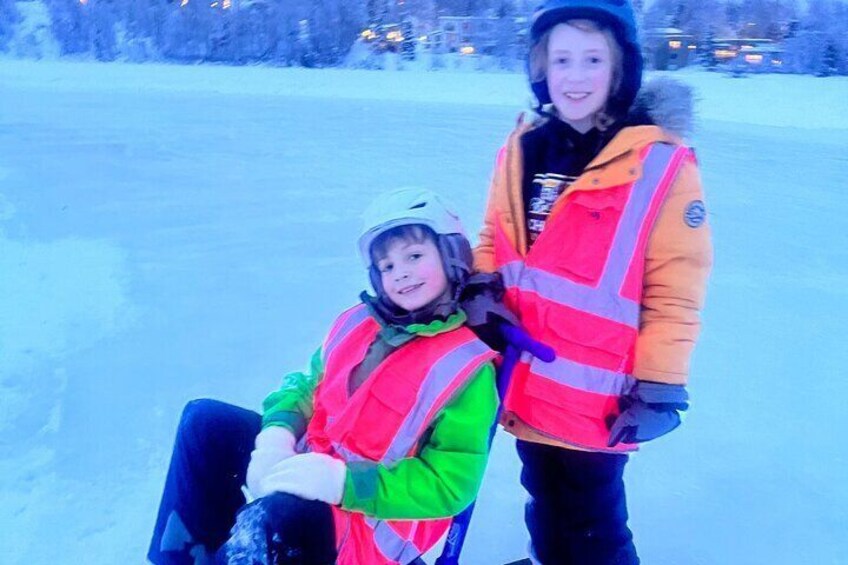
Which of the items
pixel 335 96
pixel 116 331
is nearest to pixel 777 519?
pixel 116 331

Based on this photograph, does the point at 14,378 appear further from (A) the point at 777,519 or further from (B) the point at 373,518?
(A) the point at 777,519

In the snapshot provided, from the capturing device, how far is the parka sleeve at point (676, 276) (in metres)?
1.54

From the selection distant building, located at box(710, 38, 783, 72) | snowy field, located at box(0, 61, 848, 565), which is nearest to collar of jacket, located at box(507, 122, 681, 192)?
snowy field, located at box(0, 61, 848, 565)

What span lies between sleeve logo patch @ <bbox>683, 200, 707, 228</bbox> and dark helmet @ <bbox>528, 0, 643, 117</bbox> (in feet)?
0.93

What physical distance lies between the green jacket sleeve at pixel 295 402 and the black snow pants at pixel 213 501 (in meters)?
0.07

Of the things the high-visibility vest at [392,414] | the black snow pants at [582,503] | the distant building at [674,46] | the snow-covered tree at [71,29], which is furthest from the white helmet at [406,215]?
the snow-covered tree at [71,29]

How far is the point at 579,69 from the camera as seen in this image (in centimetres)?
162

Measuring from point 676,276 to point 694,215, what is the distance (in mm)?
134

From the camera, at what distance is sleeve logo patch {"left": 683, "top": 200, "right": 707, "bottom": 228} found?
1.54 m

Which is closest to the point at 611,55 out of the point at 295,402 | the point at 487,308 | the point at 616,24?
the point at 616,24

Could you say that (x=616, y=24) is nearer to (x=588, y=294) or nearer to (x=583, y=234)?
(x=583, y=234)

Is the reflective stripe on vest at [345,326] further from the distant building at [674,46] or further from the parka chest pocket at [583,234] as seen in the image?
the distant building at [674,46]

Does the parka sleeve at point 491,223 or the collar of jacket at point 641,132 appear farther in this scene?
the parka sleeve at point 491,223

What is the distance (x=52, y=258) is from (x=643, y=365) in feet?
12.7
